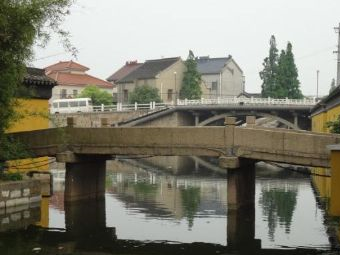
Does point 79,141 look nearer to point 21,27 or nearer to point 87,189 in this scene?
point 87,189

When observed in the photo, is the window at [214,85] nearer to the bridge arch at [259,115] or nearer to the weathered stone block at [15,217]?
the bridge arch at [259,115]

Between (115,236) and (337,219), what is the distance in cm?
774

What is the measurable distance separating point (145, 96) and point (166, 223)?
61.7 metres

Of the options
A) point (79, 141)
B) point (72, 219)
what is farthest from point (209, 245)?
point (79, 141)

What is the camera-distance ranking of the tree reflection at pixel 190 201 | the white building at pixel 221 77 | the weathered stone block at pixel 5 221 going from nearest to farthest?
1. the weathered stone block at pixel 5 221
2. the tree reflection at pixel 190 201
3. the white building at pixel 221 77

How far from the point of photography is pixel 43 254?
14789mm

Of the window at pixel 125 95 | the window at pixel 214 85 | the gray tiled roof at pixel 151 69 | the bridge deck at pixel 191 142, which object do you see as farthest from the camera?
the window at pixel 214 85

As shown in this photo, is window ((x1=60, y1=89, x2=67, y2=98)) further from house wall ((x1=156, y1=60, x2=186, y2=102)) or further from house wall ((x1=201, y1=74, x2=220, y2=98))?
house wall ((x1=201, y1=74, x2=220, y2=98))

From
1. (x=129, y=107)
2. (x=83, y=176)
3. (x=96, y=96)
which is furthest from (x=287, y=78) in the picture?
(x=83, y=176)

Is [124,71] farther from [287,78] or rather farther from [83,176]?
[83,176]

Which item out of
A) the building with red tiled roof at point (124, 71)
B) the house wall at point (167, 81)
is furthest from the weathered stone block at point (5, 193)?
the building with red tiled roof at point (124, 71)

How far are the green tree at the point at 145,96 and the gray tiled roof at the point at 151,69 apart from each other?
294 inches

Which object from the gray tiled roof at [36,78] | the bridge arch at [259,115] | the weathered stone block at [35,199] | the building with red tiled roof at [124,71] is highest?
the building with red tiled roof at [124,71]

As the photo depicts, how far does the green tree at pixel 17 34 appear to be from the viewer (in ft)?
61.2
